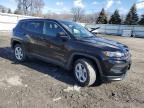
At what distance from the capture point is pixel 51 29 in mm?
6422

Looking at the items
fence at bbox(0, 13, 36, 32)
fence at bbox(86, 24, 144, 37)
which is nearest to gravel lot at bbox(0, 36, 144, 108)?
fence at bbox(0, 13, 36, 32)

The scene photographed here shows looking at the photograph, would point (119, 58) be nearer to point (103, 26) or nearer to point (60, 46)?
point (60, 46)

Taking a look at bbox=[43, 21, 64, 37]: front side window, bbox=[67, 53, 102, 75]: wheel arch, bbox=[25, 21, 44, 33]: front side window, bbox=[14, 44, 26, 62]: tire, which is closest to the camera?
bbox=[67, 53, 102, 75]: wheel arch

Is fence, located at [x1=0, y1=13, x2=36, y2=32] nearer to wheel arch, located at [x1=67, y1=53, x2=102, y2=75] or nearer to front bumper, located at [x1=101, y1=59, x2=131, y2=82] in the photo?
wheel arch, located at [x1=67, y1=53, x2=102, y2=75]

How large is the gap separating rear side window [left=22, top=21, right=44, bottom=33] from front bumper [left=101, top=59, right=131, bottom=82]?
2.71 m

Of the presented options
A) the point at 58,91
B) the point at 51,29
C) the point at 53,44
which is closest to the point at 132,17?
the point at 51,29

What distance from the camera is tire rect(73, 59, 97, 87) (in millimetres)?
5254

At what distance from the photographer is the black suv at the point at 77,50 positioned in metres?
5.10

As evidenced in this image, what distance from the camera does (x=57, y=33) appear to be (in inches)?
238

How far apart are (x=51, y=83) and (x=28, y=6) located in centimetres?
7406

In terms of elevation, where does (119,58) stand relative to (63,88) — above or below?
above

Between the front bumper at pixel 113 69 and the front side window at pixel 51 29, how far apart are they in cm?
183

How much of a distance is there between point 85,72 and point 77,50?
2.02 feet

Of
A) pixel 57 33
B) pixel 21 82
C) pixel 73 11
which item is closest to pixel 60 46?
pixel 57 33
